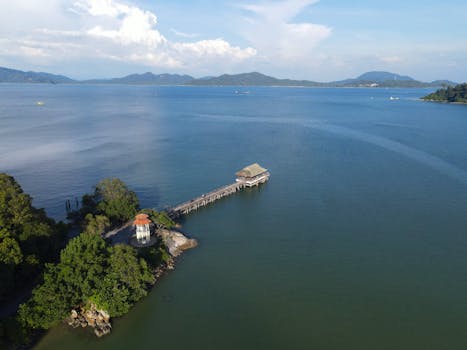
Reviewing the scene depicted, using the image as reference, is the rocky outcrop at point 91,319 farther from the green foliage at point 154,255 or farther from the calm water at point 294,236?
the green foliage at point 154,255

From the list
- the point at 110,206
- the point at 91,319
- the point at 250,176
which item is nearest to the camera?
the point at 91,319

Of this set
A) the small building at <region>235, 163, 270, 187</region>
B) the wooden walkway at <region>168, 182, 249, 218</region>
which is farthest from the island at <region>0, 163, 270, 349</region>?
the small building at <region>235, 163, 270, 187</region>

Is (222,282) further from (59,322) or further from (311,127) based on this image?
(311,127)

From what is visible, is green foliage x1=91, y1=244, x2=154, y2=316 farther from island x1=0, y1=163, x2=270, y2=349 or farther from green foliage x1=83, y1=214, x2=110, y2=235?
green foliage x1=83, y1=214, x2=110, y2=235

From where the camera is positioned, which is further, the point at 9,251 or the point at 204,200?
the point at 204,200

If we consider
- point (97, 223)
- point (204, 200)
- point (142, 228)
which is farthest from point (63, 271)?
point (204, 200)

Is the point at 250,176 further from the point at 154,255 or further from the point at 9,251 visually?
the point at 9,251
